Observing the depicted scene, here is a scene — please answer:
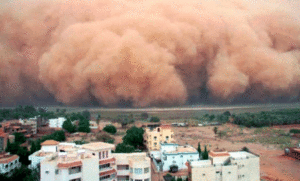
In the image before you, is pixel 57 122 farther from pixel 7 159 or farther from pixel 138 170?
pixel 138 170

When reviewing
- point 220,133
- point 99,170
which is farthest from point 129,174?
point 220,133

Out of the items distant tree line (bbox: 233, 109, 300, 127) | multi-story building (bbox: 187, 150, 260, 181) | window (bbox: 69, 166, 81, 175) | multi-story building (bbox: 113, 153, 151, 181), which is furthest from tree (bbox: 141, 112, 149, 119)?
window (bbox: 69, 166, 81, 175)

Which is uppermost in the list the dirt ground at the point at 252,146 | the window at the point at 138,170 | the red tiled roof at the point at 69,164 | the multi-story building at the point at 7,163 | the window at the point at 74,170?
the red tiled roof at the point at 69,164

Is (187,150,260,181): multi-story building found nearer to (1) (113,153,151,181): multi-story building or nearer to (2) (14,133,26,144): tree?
(1) (113,153,151,181): multi-story building

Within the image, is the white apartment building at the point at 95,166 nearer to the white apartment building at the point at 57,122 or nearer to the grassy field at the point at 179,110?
the white apartment building at the point at 57,122

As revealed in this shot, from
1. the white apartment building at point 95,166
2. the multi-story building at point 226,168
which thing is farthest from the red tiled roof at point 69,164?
the multi-story building at point 226,168

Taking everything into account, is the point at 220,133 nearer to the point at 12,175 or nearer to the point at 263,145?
the point at 263,145
